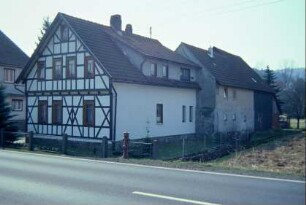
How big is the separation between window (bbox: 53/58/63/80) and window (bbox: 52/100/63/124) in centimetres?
171

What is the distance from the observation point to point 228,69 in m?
37.7

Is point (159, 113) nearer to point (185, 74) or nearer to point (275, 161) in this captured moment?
point (185, 74)

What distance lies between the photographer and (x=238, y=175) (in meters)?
12.3

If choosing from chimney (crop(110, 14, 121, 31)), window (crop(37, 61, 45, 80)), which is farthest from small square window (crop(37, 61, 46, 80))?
Result: chimney (crop(110, 14, 121, 31))

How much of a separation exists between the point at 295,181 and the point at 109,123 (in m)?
13.8

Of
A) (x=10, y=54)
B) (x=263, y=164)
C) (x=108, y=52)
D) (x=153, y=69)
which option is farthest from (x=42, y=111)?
(x=263, y=164)

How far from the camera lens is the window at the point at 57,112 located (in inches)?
1026

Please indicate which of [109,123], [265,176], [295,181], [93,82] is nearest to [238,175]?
[265,176]

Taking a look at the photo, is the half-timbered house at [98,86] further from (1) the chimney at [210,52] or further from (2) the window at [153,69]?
(1) the chimney at [210,52]

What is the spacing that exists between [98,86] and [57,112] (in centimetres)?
451

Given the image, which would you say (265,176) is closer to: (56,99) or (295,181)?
(295,181)

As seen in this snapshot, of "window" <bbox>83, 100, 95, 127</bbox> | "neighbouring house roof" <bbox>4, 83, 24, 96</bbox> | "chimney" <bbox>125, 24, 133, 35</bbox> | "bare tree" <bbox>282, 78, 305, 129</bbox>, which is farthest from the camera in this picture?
"neighbouring house roof" <bbox>4, 83, 24, 96</bbox>

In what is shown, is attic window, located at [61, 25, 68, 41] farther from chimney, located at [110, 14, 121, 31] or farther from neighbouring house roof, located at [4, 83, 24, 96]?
neighbouring house roof, located at [4, 83, 24, 96]

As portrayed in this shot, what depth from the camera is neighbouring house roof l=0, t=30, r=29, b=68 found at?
38.7m
